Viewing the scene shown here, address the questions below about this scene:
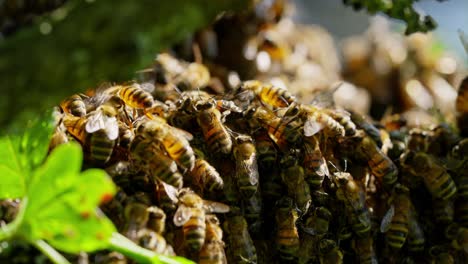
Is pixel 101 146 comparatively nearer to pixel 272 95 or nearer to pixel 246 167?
pixel 246 167

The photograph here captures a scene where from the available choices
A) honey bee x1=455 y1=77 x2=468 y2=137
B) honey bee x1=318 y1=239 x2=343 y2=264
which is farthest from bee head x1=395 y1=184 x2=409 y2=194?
honey bee x1=455 y1=77 x2=468 y2=137

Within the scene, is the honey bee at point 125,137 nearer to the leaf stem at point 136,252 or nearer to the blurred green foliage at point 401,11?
the leaf stem at point 136,252

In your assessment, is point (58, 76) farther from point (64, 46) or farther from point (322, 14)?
point (322, 14)

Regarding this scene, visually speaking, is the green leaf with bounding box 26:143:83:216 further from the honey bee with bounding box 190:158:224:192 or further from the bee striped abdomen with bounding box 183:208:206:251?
the honey bee with bounding box 190:158:224:192

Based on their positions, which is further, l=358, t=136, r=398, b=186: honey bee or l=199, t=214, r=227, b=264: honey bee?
l=358, t=136, r=398, b=186: honey bee

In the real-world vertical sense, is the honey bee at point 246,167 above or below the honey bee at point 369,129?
above

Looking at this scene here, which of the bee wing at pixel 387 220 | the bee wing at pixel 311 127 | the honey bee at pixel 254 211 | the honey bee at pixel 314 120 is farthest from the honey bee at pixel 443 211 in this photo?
the honey bee at pixel 254 211
